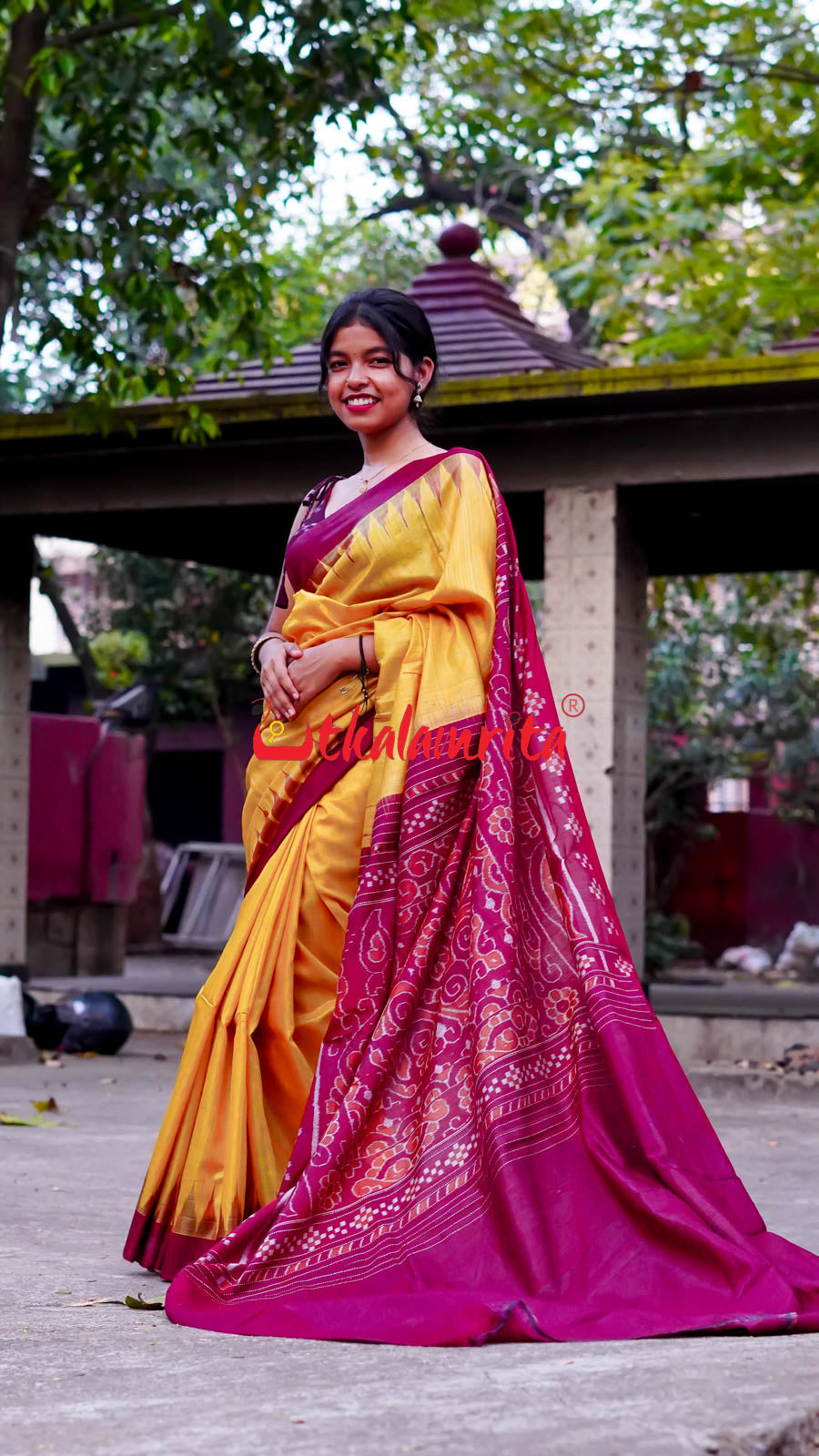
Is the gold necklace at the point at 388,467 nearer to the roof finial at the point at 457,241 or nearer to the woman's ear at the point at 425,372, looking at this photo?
the woman's ear at the point at 425,372

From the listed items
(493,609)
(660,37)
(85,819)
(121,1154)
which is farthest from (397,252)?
(493,609)

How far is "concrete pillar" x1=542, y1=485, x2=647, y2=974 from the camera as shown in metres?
9.15

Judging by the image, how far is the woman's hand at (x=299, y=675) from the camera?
368cm

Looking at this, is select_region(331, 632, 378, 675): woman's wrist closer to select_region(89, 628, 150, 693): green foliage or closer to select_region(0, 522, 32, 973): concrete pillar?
select_region(0, 522, 32, 973): concrete pillar

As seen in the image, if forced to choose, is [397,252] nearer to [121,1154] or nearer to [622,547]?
[622,547]

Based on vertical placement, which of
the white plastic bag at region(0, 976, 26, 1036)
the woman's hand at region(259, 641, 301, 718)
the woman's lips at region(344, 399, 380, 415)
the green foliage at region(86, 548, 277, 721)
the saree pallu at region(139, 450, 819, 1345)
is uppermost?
the green foliage at region(86, 548, 277, 721)

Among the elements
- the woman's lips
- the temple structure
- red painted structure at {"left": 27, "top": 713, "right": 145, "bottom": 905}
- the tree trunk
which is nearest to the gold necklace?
the woman's lips

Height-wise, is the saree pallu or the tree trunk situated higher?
the tree trunk

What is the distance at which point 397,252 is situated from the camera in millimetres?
21156

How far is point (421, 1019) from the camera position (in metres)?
3.38

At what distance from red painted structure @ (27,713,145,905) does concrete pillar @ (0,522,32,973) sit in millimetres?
2065

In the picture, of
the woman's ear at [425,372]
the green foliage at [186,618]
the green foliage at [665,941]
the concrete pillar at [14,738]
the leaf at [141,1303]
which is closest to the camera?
the leaf at [141,1303]

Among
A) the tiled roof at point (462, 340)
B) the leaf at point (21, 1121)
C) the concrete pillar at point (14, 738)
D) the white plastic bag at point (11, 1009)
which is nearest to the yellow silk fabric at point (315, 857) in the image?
the leaf at point (21, 1121)

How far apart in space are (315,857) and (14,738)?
25.7 feet
